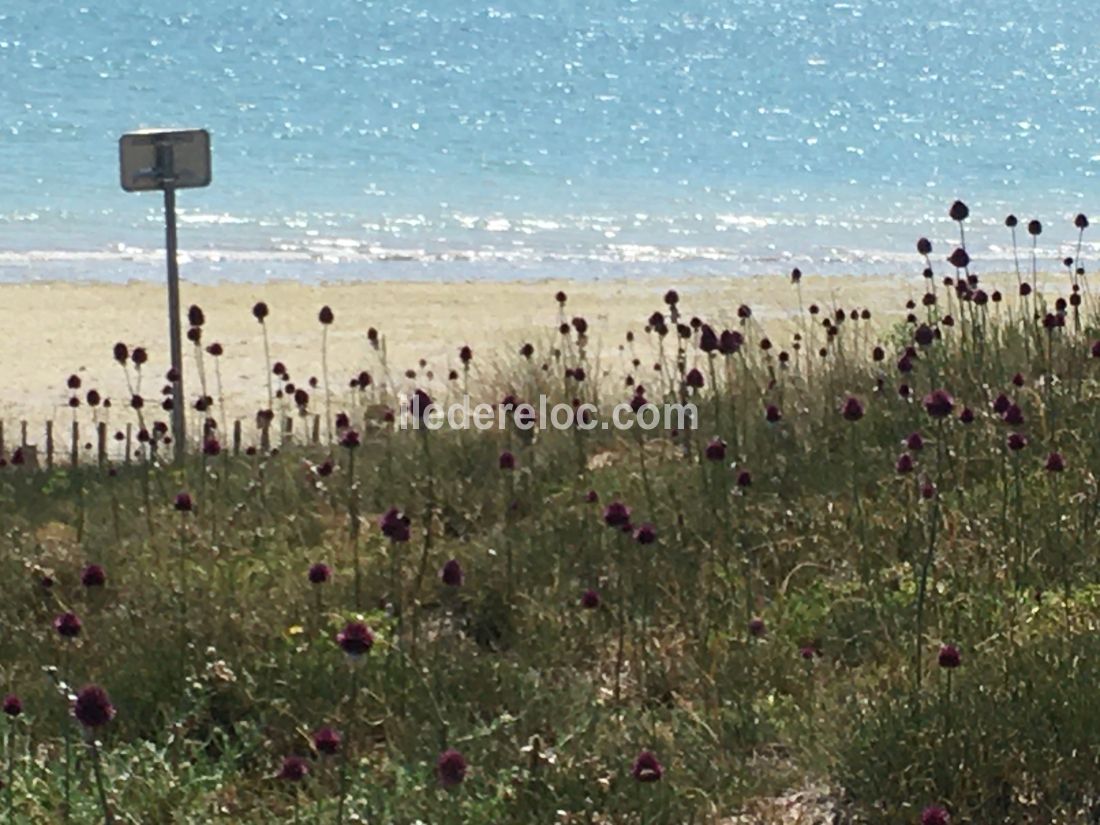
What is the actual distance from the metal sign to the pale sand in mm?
3097

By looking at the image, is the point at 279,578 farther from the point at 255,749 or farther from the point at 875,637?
the point at 875,637

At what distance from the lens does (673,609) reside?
575 centimetres

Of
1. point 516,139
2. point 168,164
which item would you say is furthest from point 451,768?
point 516,139

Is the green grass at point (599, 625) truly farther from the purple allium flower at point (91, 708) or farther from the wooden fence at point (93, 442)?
the purple allium flower at point (91, 708)

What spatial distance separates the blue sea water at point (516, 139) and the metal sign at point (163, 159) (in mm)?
13366

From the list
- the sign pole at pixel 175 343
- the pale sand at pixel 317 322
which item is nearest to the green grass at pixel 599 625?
the sign pole at pixel 175 343

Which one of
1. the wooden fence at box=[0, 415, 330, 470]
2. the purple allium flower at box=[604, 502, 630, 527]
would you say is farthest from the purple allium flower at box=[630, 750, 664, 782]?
the wooden fence at box=[0, 415, 330, 470]

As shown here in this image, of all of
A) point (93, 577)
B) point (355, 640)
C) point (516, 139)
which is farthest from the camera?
point (516, 139)

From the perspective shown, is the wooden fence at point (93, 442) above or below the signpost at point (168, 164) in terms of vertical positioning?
below

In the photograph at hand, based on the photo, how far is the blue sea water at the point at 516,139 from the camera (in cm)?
2706

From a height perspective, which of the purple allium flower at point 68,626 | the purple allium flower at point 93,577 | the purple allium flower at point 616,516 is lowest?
the purple allium flower at point 68,626

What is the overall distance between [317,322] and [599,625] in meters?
12.4

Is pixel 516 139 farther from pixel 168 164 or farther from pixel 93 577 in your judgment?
pixel 93 577

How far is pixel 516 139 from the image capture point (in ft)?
137
